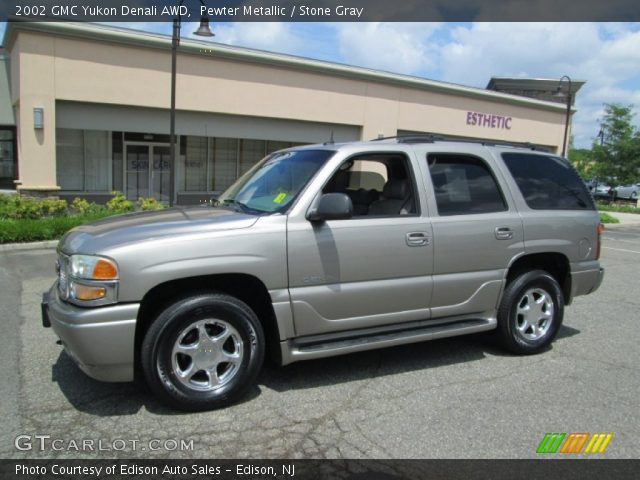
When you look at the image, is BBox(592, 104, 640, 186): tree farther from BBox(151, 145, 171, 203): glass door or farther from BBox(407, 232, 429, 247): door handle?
BBox(407, 232, 429, 247): door handle

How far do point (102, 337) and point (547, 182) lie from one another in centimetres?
429

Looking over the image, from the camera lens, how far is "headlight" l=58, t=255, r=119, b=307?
347 cm

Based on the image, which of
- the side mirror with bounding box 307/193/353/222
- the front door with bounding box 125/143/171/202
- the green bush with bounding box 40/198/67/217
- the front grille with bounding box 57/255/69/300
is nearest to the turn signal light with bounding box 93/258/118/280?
the front grille with bounding box 57/255/69/300

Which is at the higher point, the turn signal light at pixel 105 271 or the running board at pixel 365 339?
the turn signal light at pixel 105 271

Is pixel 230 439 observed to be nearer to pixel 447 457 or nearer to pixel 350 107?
pixel 447 457

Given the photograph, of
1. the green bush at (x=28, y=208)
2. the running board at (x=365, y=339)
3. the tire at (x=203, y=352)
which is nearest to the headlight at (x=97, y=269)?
the tire at (x=203, y=352)

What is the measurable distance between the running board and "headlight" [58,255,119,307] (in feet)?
4.18

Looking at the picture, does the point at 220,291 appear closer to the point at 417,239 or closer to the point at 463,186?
the point at 417,239

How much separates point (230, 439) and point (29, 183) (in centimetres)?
1572

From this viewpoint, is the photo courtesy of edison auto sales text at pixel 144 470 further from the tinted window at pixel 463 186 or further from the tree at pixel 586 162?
the tree at pixel 586 162

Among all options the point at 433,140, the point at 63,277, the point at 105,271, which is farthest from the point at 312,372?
the point at 433,140

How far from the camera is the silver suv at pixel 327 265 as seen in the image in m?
3.58

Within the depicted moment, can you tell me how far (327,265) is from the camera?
A: 4059mm

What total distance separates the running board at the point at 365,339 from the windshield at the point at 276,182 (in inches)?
41.4
